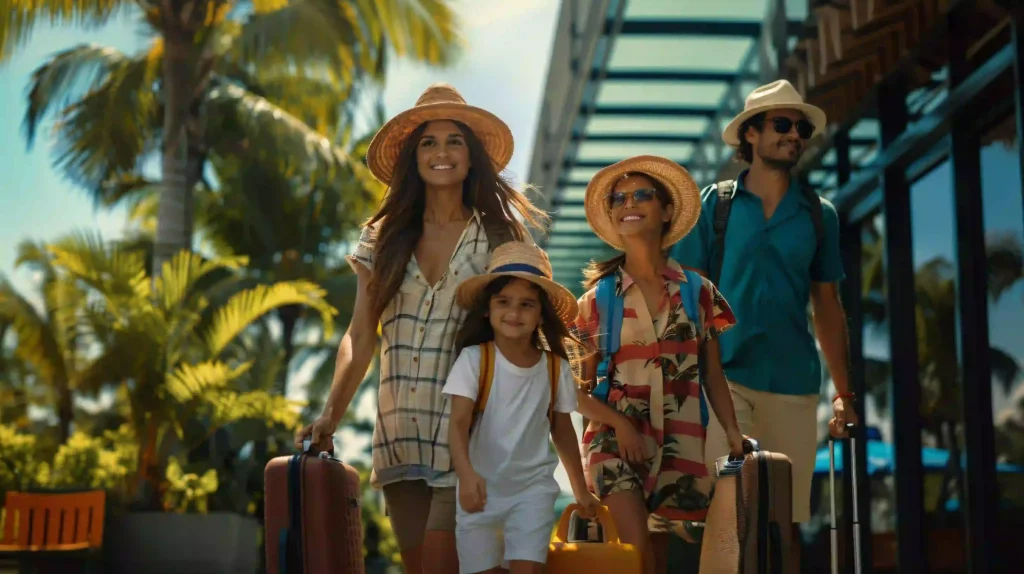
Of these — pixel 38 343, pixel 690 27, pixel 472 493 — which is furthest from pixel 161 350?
pixel 472 493

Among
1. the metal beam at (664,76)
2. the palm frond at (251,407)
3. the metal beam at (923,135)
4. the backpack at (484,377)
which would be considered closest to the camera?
the backpack at (484,377)

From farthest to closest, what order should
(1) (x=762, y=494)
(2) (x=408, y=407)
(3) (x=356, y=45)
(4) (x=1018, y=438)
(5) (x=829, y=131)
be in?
1. (3) (x=356, y=45)
2. (5) (x=829, y=131)
3. (4) (x=1018, y=438)
4. (2) (x=408, y=407)
5. (1) (x=762, y=494)

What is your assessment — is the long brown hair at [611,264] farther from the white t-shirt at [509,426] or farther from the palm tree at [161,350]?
the palm tree at [161,350]

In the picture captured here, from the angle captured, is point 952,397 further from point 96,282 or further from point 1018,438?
point 96,282

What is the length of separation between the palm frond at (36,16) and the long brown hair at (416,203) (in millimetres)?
11336

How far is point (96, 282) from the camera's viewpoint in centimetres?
1275

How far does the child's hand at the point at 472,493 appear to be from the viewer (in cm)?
355

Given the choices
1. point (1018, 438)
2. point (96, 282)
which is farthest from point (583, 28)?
point (1018, 438)

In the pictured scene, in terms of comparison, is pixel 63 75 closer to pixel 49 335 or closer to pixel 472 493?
pixel 49 335

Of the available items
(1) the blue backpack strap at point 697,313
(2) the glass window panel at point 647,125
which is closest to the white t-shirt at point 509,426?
(1) the blue backpack strap at point 697,313

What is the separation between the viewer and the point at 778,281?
4832mm

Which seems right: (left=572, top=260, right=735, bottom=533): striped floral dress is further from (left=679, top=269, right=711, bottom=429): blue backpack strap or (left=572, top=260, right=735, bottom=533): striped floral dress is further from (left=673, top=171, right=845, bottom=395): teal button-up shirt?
(left=673, top=171, right=845, bottom=395): teal button-up shirt

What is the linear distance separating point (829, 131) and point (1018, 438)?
3.45 meters

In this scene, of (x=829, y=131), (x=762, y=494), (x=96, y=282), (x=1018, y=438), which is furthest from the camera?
(x=96, y=282)
